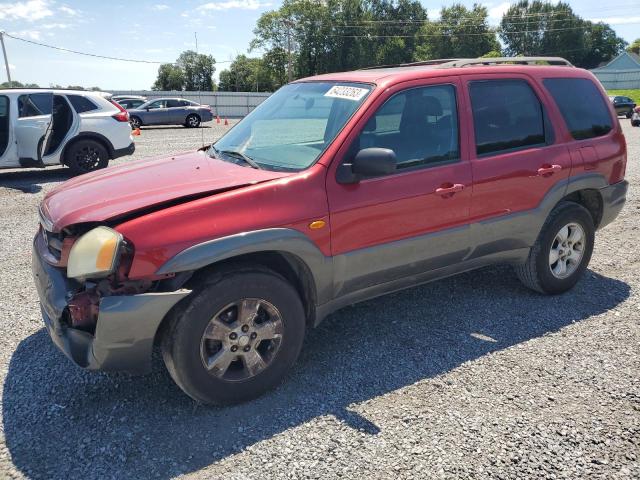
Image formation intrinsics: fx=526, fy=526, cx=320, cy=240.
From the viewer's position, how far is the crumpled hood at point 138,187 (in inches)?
113

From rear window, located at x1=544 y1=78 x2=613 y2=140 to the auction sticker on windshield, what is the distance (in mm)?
1776

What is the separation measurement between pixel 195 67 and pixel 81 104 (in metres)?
78.7

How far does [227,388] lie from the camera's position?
298 centimetres

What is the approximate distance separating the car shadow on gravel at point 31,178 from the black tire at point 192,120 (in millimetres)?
13838

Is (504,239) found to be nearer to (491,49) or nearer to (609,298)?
(609,298)

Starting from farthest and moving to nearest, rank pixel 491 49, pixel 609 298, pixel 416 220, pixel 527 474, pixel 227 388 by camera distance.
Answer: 1. pixel 491 49
2. pixel 609 298
3. pixel 416 220
4. pixel 227 388
5. pixel 527 474

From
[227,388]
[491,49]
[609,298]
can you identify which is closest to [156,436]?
[227,388]

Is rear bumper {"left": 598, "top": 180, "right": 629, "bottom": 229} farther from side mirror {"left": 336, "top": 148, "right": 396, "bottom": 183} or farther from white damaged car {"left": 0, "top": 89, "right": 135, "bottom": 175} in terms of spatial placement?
white damaged car {"left": 0, "top": 89, "right": 135, "bottom": 175}

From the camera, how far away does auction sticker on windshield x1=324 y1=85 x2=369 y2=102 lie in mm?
3496

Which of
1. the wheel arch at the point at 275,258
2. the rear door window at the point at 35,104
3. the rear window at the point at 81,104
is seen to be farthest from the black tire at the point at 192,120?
the wheel arch at the point at 275,258

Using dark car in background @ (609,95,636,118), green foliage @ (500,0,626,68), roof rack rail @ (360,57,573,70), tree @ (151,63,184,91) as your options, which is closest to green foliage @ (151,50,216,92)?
tree @ (151,63,184,91)

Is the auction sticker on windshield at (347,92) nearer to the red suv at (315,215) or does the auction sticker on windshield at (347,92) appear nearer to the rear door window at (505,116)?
the red suv at (315,215)

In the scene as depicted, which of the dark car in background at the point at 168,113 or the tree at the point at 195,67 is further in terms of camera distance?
the tree at the point at 195,67

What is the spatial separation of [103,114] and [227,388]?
920cm
